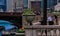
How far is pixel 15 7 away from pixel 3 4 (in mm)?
1428

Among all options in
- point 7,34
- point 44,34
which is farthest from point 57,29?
point 7,34

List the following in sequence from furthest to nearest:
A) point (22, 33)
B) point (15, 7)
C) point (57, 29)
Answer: point (15, 7) → point (22, 33) → point (57, 29)

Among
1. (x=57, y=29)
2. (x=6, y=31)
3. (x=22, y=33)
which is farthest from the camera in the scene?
(x=6, y=31)

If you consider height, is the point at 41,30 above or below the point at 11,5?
below

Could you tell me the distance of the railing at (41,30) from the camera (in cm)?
1060

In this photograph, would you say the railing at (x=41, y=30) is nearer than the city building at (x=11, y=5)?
Yes

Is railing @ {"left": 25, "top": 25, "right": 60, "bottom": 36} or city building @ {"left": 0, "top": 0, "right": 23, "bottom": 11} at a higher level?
city building @ {"left": 0, "top": 0, "right": 23, "bottom": 11}

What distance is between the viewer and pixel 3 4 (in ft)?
78.6

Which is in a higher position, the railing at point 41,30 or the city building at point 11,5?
the city building at point 11,5

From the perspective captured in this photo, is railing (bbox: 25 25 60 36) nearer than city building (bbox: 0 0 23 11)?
Yes

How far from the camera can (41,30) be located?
1073cm

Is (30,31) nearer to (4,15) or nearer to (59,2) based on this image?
A: (4,15)

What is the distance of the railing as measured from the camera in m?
10.6

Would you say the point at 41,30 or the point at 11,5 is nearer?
the point at 41,30
